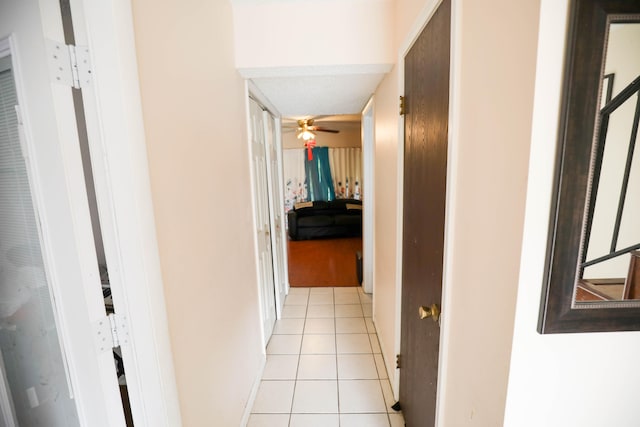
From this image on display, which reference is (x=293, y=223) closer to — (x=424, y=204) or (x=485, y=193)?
(x=424, y=204)

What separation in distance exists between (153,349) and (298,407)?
132 centimetres

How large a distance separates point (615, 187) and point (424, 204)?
2.18 feet

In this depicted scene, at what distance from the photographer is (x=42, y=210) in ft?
2.43

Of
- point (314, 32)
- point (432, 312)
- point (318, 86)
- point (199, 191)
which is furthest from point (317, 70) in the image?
point (432, 312)

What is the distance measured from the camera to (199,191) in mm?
1142

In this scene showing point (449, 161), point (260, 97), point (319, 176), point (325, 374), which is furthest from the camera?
point (319, 176)

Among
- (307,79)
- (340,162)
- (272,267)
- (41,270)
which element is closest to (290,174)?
(340,162)

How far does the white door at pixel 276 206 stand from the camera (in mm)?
2779

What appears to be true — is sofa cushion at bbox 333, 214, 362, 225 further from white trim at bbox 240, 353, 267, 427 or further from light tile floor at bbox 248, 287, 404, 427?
white trim at bbox 240, 353, 267, 427

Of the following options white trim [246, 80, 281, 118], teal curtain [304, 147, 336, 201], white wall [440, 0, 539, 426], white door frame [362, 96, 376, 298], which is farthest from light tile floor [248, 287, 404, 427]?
teal curtain [304, 147, 336, 201]

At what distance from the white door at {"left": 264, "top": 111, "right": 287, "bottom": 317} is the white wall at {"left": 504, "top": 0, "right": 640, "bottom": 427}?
2340mm

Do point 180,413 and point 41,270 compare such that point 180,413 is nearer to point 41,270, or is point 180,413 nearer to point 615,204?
point 41,270

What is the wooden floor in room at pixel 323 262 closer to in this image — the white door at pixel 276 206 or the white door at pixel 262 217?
the white door at pixel 276 206

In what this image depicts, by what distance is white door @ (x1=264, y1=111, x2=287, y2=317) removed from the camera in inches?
109
